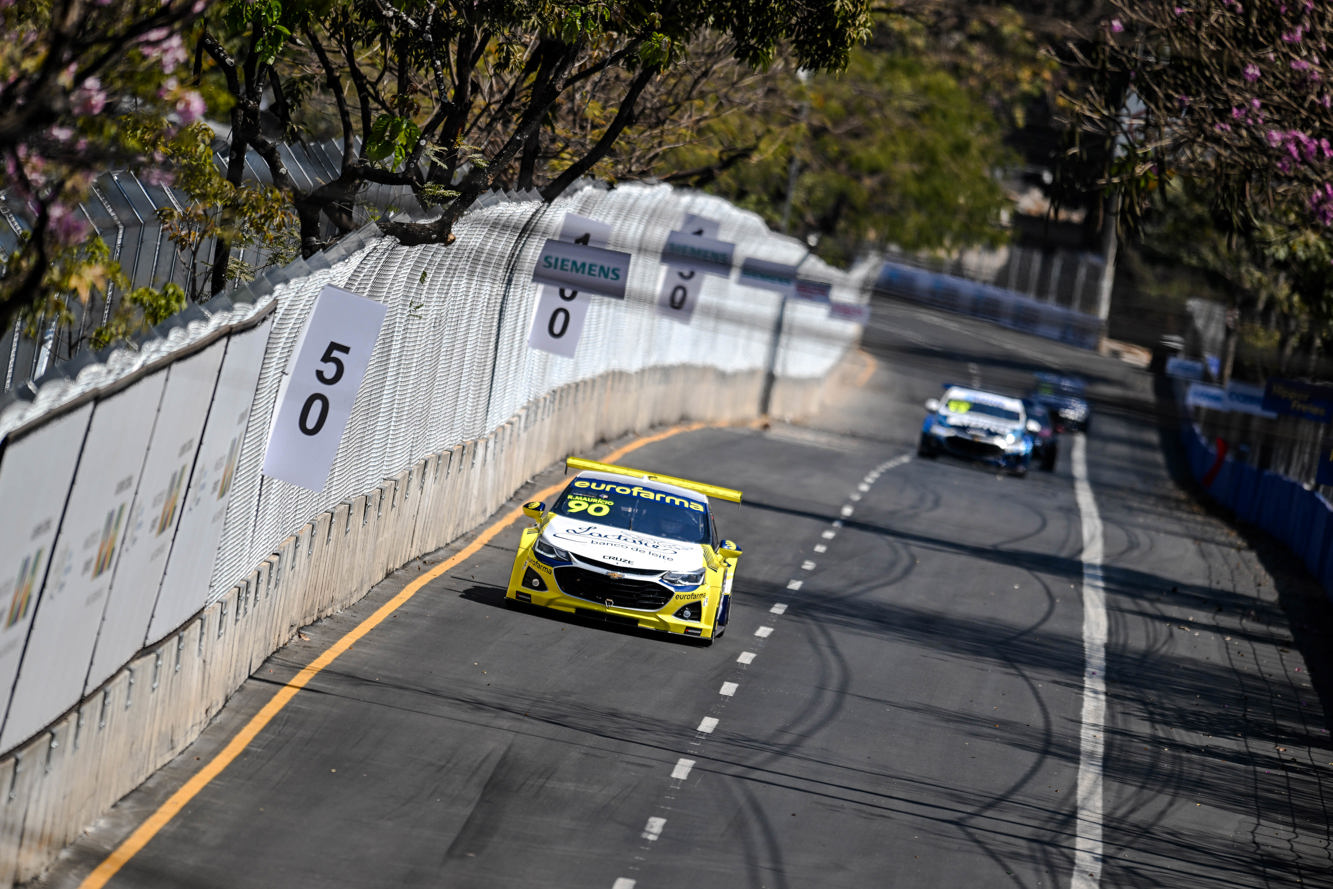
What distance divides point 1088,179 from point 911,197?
155ft

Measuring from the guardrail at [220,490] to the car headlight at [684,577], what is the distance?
2.62 metres

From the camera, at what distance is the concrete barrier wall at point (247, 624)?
9.07m

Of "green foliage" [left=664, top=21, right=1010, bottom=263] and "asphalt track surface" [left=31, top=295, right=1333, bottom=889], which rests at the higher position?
"green foliage" [left=664, top=21, right=1010, bottom=263]

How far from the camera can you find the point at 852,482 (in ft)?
106

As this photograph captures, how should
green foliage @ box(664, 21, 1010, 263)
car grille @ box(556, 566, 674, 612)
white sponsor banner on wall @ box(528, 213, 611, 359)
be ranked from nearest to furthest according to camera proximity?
1. car grille @ box(556, 566, 674, 612)
2. white sponsor banner on wall @ box(528, 213, 611, 359)
3. green foliage @ box(664, 21, 1010, 263)

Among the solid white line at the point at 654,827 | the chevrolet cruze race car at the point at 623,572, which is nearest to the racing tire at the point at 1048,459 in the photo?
the chevrolet cruze race car at the point at 623,572

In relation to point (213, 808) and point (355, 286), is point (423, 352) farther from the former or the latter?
point (213, 808)

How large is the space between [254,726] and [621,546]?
5.22 meters

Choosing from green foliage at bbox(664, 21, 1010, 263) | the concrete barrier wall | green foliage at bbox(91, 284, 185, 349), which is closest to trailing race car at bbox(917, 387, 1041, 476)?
the concrete barrier wall

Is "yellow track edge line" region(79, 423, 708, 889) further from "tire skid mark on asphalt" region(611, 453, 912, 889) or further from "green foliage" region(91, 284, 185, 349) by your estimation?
"green foliage" region(91, 284, 185, 349)

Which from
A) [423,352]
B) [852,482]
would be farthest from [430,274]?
[852,482]

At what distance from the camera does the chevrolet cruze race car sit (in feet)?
54.7

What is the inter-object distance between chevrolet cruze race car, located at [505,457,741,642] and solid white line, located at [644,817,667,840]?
5020mm

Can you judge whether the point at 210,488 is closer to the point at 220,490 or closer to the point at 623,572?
the point at 220,490
